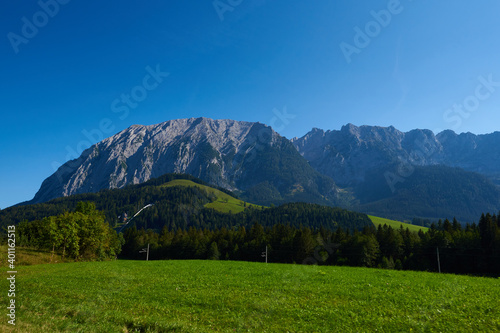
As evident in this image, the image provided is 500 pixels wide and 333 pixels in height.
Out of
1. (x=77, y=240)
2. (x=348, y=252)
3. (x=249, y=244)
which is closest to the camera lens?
(x=77, y=240)

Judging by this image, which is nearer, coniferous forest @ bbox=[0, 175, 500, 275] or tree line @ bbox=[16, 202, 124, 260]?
tree line @ bbox=[16, 202, 124, 260]

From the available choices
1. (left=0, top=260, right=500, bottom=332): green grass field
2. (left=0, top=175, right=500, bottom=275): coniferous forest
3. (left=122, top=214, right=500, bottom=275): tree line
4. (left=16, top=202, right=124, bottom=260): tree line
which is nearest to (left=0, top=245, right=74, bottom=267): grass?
(left=16, top=202, right=124, bottom=260): tree line

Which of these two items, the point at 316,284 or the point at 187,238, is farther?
the point at 187,238

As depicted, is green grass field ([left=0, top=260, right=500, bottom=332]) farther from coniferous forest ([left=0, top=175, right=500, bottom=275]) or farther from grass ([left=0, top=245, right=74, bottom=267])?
coniferous forest ([left=0, top=175, right=500, bottom=275])

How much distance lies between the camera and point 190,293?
2022 cm

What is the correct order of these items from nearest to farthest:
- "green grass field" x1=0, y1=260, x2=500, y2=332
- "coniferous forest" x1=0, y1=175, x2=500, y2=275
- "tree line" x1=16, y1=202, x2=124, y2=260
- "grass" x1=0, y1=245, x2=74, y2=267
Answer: "green grass field" x1=0, y1=260, x2=500, y2=332 < "grass" x1=0, y1=245, x2=74, y2=267 < "tree line" x1=16, y1=202, x2=124, y2=260 < "coniferous forest" x1=0, y1=175, x2=500, y2=275

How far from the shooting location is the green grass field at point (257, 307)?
13.7m

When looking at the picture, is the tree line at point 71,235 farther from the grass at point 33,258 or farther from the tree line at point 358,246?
the tree line at point 358,246

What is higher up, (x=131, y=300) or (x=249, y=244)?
(x=131, y=300)

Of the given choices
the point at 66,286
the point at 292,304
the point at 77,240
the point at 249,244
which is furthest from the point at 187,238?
the point at 292,304

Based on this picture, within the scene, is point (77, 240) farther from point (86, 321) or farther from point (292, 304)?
point (292, 304)

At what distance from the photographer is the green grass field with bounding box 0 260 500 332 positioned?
44.8 ft

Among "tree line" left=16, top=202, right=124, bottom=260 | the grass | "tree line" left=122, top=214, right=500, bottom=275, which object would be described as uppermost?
"tree line" left=16, top=202, right=124, bottom=260

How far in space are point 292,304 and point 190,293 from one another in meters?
7.87
